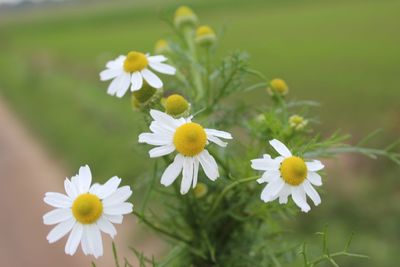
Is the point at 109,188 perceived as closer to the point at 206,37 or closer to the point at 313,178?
the point at 313,178

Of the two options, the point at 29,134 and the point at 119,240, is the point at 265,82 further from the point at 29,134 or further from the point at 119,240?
the point at 29,134

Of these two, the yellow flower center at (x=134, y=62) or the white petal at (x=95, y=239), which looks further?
the yellow flower center at (x=134, y=62)

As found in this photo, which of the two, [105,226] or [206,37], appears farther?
[206,37]

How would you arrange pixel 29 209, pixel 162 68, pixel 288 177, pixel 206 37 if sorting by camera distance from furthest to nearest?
pixel 29 209, pixel 206 37, pixel 162 68, pixel 288 177

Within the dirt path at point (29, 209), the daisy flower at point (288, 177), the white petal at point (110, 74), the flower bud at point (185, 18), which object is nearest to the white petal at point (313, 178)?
the daisy flower at point (288, 177)

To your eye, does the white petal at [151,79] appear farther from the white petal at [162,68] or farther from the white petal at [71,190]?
the white petal at [71,190]

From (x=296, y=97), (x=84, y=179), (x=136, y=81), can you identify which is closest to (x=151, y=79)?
(x=136, y=81)
